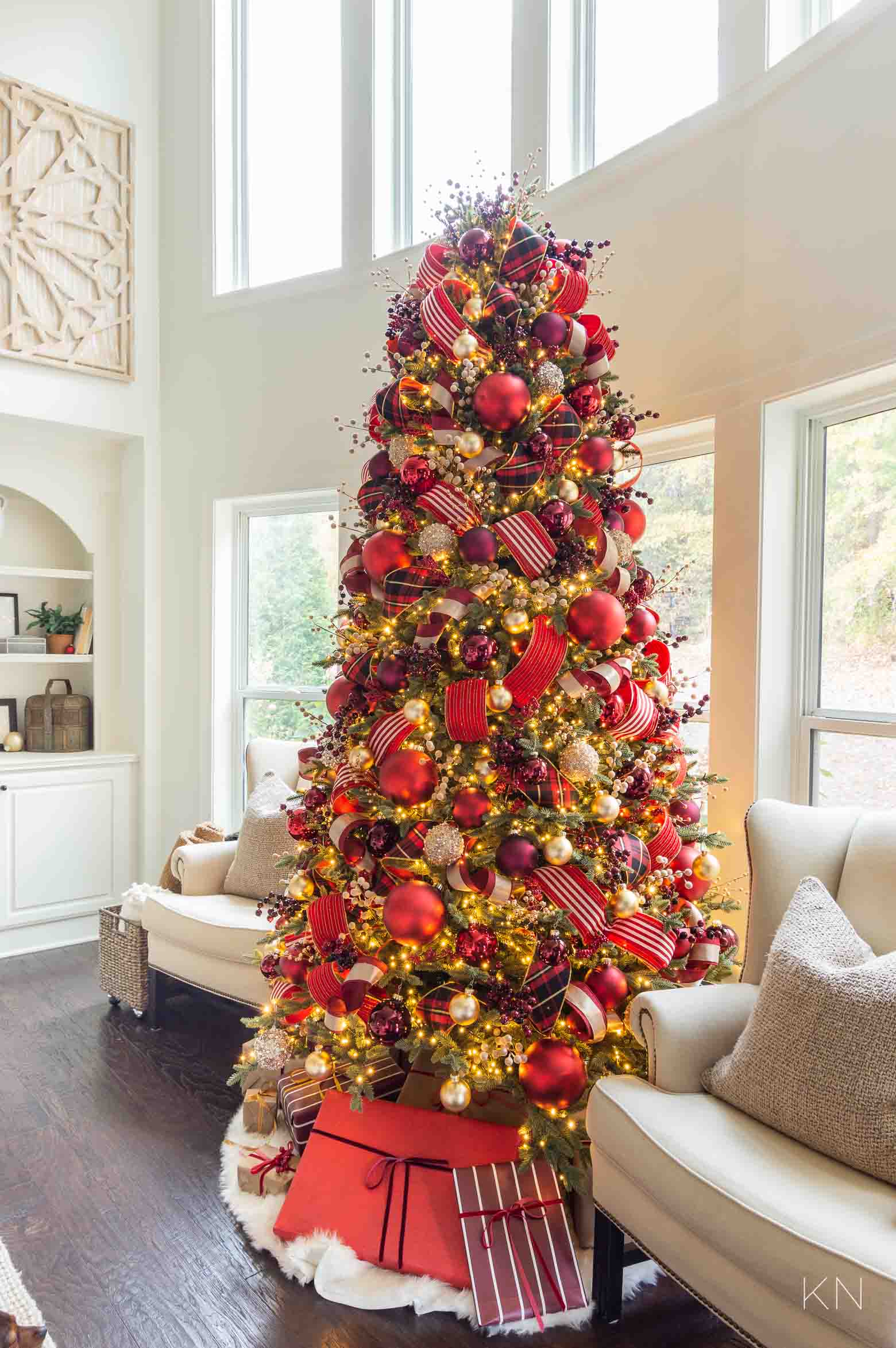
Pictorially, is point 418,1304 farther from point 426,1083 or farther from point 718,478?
point 718,478

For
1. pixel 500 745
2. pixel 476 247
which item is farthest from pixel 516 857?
pixel 476 247

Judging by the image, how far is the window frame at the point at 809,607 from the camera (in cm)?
273

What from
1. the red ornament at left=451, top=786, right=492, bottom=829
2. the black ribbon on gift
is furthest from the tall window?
the black ribbon on gift

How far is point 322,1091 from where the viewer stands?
8.17 feet

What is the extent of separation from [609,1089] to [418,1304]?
0.58 m

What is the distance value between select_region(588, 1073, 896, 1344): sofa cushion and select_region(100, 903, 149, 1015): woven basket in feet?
6.73

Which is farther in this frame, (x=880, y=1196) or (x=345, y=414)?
(x=345, y=414)

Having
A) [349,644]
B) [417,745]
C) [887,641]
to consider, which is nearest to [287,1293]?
[417,745]

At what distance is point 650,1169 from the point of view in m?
1.71

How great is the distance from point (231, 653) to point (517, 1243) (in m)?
3.12

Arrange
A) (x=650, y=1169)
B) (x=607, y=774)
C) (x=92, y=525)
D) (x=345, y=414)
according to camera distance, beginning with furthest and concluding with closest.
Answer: (x=92, y=525) < (x=345, y=414) < (x=607, y=774) < (x=650, y=1169)

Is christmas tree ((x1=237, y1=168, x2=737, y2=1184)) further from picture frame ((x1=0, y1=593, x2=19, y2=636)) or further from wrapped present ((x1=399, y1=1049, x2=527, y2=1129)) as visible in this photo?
picture frame ((x1=0, y1=593, x2=19, y2=636))

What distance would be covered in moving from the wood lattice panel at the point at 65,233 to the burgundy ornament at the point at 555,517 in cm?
299

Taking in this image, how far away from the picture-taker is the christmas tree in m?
2.16
